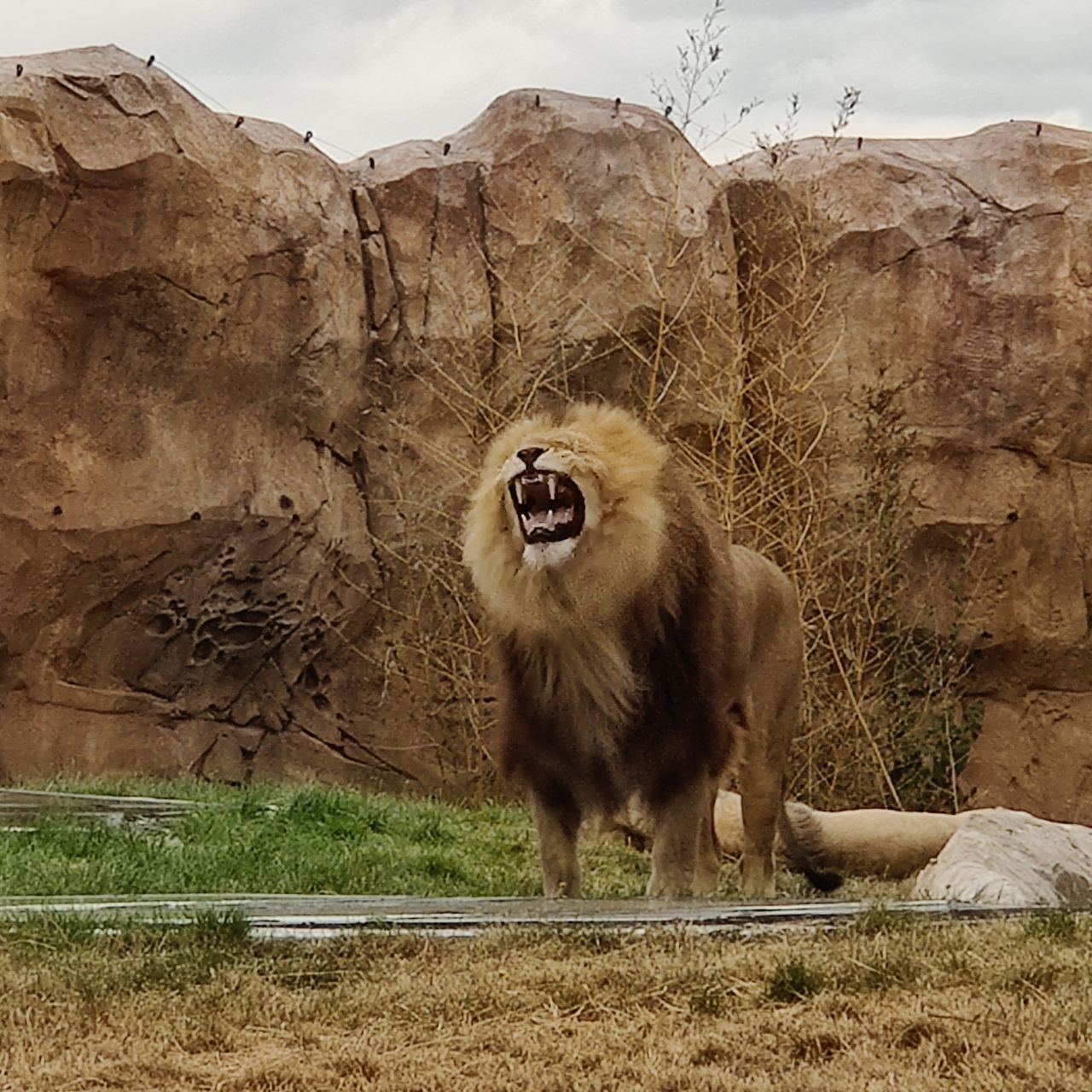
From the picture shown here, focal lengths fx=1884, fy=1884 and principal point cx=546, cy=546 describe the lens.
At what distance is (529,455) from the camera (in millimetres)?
5586

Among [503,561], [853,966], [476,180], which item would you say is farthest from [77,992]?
[476,180]

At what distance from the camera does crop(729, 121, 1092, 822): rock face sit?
42.8 feet

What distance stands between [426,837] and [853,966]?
4.61 m

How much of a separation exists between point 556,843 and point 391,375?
7.14 meters

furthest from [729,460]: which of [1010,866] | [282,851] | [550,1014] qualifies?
[550,1014]

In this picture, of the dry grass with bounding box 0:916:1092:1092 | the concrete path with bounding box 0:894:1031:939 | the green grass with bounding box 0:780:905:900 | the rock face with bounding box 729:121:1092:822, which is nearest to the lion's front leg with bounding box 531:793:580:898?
the concrete path with bounding box 0:894:1031:939

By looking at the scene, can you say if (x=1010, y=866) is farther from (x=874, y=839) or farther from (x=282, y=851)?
(x=282, y=851)

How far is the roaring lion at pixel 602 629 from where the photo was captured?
5.59m

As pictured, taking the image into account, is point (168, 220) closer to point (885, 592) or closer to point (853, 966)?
point (885, 592)

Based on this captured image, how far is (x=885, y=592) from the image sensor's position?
40.1 ft

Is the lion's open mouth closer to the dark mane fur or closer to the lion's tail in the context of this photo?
the dark mane fur

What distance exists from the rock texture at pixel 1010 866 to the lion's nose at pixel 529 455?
1.79m

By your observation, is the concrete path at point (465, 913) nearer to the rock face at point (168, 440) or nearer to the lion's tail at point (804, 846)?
the lion's tail at point (804, 846)

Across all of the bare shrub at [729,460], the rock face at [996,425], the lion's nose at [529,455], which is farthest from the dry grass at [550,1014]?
the rock face at [996,425]
